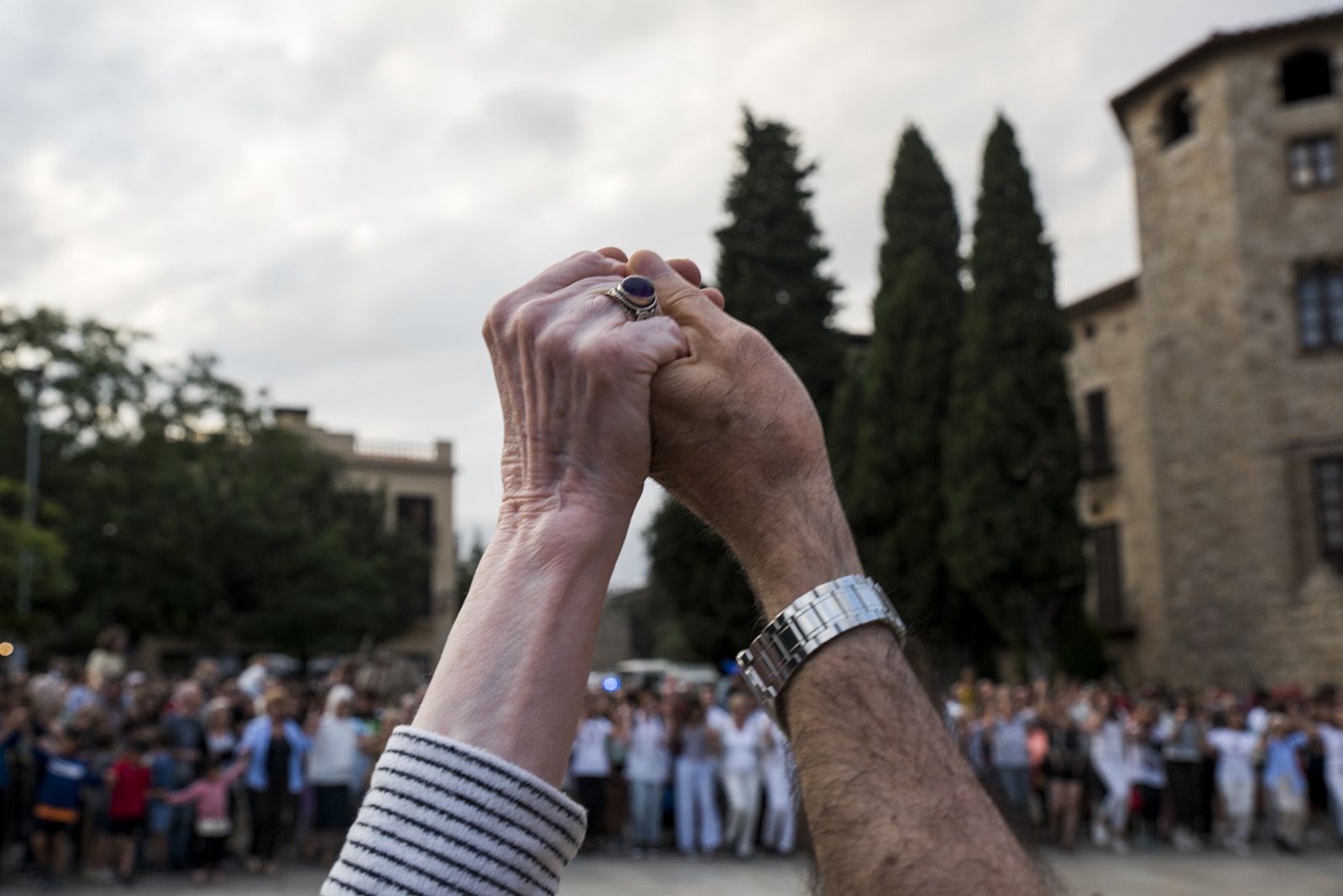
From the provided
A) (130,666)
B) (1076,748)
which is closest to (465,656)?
(1076,748)

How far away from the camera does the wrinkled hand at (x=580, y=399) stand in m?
1.31

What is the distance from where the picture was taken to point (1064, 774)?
15352 millimetres

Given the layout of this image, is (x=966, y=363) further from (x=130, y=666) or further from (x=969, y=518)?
(x=130, y=666)

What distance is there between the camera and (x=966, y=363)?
2453cm

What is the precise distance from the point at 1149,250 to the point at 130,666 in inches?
1174

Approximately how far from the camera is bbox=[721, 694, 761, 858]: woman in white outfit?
14477mm

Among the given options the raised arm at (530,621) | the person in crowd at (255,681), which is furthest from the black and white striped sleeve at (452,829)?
the person in crowd at (255,681)

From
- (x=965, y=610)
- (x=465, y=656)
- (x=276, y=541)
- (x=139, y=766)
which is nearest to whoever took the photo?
(x=465, y=656)

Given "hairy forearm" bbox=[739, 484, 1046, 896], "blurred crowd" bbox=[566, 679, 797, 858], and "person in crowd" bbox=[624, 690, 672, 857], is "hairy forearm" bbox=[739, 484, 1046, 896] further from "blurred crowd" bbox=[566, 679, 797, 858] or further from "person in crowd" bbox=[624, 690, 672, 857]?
"person in crowd" bbox=[624, 690, 672, 857]

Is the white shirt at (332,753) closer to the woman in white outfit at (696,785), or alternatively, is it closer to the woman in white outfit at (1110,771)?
the woman in white outfit at (696,785)

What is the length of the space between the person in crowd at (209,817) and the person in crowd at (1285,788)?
12.6m

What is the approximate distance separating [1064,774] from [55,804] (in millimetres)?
11137

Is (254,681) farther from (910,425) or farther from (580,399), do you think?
(580,399)

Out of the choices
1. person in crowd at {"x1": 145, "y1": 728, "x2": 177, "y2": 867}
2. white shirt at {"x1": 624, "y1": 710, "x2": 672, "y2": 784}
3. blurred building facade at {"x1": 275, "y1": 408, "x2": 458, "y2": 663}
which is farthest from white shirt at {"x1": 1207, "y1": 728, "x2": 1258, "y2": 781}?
blurred building facade at {"x1": 275, "y1": 408, "x2": 458, "y2": 663}
